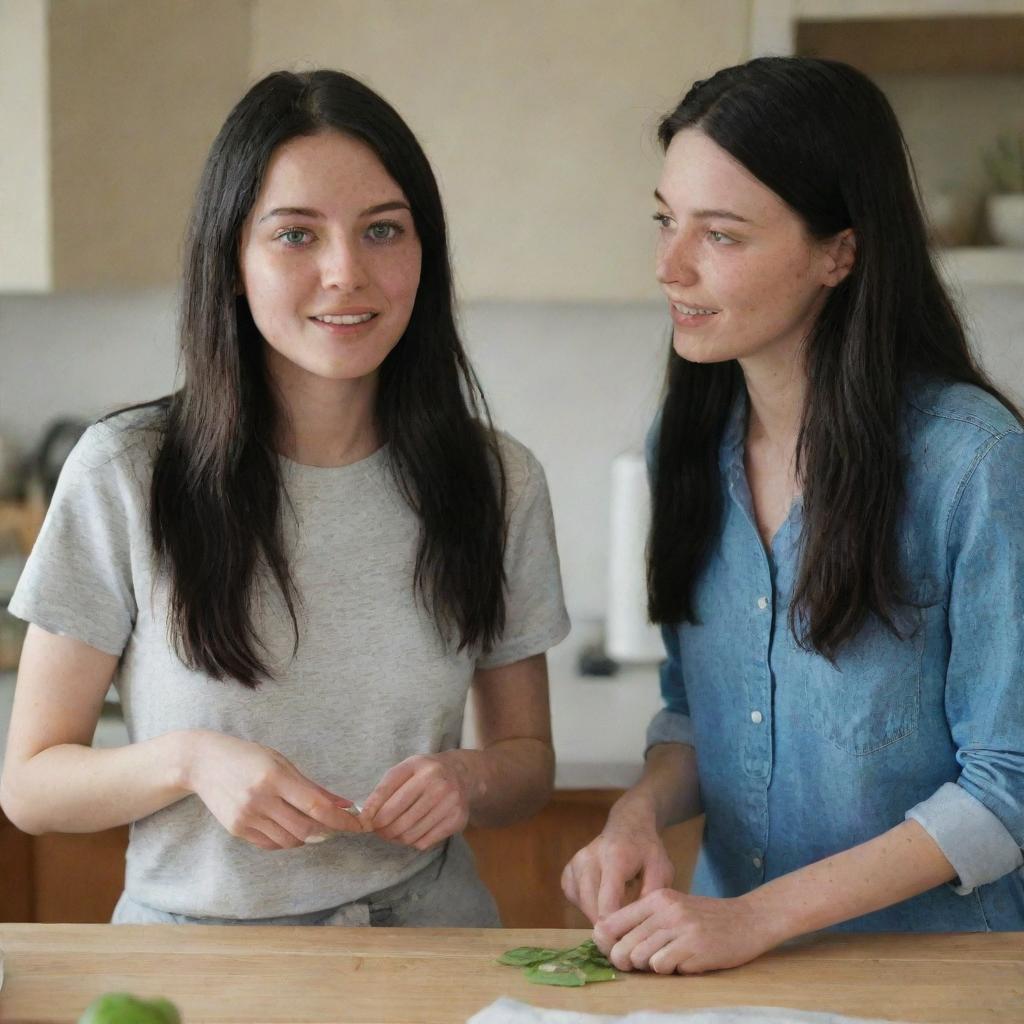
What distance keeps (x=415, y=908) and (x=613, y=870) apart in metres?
0.23

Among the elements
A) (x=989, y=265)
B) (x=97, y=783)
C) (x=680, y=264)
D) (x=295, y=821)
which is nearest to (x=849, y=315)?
(x=680, y=264)

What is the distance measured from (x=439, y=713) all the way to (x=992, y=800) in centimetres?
50

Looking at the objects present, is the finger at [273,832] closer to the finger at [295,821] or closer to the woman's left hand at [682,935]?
the finger at [295,821]

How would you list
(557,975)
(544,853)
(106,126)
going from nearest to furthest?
1. (557,975)
2. (544,853)
3. (106,126)

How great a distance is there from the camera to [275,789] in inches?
43.3

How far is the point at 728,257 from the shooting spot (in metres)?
1.24

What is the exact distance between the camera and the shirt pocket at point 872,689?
4.04 ft

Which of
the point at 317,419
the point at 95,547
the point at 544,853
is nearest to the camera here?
the point at 95,547

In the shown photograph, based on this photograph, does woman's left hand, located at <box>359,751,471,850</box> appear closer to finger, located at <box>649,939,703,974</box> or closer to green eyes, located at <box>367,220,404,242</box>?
finger, located at <box>649,939,703,974</box>

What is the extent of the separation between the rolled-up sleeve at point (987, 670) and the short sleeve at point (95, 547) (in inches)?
28.3

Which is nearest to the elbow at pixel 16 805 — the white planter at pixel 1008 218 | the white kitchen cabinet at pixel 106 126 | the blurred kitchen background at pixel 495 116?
the blurred kitchen background at pixel 495 116

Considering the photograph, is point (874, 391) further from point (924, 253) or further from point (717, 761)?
point (717, 761)

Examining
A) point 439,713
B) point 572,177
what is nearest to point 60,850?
point 439,713

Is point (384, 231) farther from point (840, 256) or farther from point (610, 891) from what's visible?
point (610, 891)
